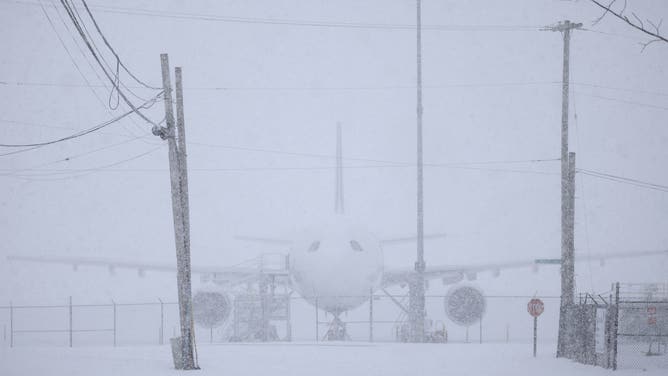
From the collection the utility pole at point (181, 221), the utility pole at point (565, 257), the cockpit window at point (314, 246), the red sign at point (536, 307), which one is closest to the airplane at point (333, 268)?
the cockpit window at point (314, 246)

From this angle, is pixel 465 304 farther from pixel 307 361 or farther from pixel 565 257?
pixel 307 361

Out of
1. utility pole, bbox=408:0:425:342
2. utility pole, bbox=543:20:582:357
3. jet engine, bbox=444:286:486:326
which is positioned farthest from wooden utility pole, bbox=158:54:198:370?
jet engine, bbox=444:286:486:326

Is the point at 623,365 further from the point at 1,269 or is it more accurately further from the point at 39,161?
the point at 39,161

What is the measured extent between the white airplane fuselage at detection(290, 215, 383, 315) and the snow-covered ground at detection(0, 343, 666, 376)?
4.02 m

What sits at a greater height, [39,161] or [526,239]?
[39,161]

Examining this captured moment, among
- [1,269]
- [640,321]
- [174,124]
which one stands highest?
[174,124]

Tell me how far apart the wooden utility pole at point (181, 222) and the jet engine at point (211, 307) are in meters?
14.1

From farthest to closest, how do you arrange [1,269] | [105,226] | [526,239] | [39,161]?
[105,226] < [526,239] < [39,161] < [1,269]

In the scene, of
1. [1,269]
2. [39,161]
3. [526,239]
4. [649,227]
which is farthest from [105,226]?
[649,227]

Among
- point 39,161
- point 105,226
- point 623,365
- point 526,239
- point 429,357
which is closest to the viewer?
point 623,365

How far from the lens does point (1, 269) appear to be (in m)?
110

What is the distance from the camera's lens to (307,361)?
1886cm

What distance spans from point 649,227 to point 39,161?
10779 centimetres

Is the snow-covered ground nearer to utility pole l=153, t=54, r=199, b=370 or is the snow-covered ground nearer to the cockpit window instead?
utility pole l=153, t=54, r=199, b=370
